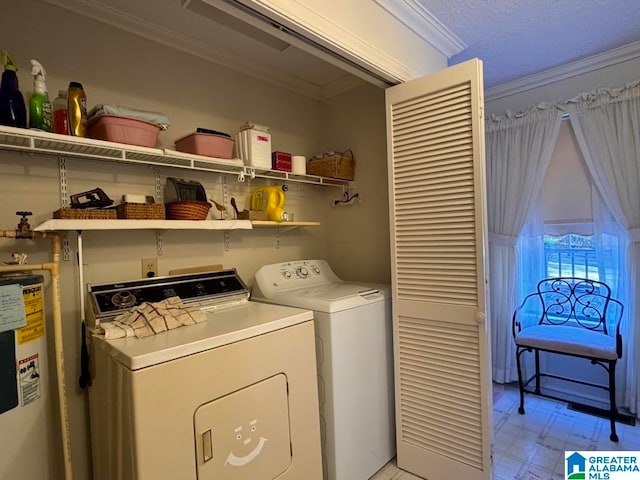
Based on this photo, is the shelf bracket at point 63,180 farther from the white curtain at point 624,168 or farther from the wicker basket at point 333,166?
the white curtain at point 624,168

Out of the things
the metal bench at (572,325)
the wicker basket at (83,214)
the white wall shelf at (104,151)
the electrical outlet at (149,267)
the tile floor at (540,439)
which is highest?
the white wall shelf at (104,151)

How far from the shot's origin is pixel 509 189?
8.92 ft

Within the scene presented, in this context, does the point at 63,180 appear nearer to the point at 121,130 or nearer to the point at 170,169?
the point at 121,130

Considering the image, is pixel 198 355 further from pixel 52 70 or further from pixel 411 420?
pixel 52 70

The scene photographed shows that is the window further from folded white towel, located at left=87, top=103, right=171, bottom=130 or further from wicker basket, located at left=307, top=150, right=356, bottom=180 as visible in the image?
folded white towel, located at left=87, top=103, right=171, bottom=130

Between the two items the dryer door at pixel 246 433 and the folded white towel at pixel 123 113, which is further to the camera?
the folded white towel at pixel 123 113

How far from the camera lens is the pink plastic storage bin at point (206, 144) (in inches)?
66.8

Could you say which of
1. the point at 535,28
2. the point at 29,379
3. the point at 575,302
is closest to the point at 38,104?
the point at 29,379

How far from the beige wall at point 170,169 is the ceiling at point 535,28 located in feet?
2.20

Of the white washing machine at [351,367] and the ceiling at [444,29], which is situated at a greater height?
the ceiling at [444,29]

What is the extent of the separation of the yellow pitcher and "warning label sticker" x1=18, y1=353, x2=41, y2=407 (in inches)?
49.3

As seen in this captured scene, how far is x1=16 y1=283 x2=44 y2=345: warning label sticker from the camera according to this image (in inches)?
47.4

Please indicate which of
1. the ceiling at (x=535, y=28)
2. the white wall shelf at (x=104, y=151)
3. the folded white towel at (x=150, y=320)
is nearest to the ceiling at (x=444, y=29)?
the ceiling at (x=535, y=28)

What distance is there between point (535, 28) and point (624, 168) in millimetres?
1117
